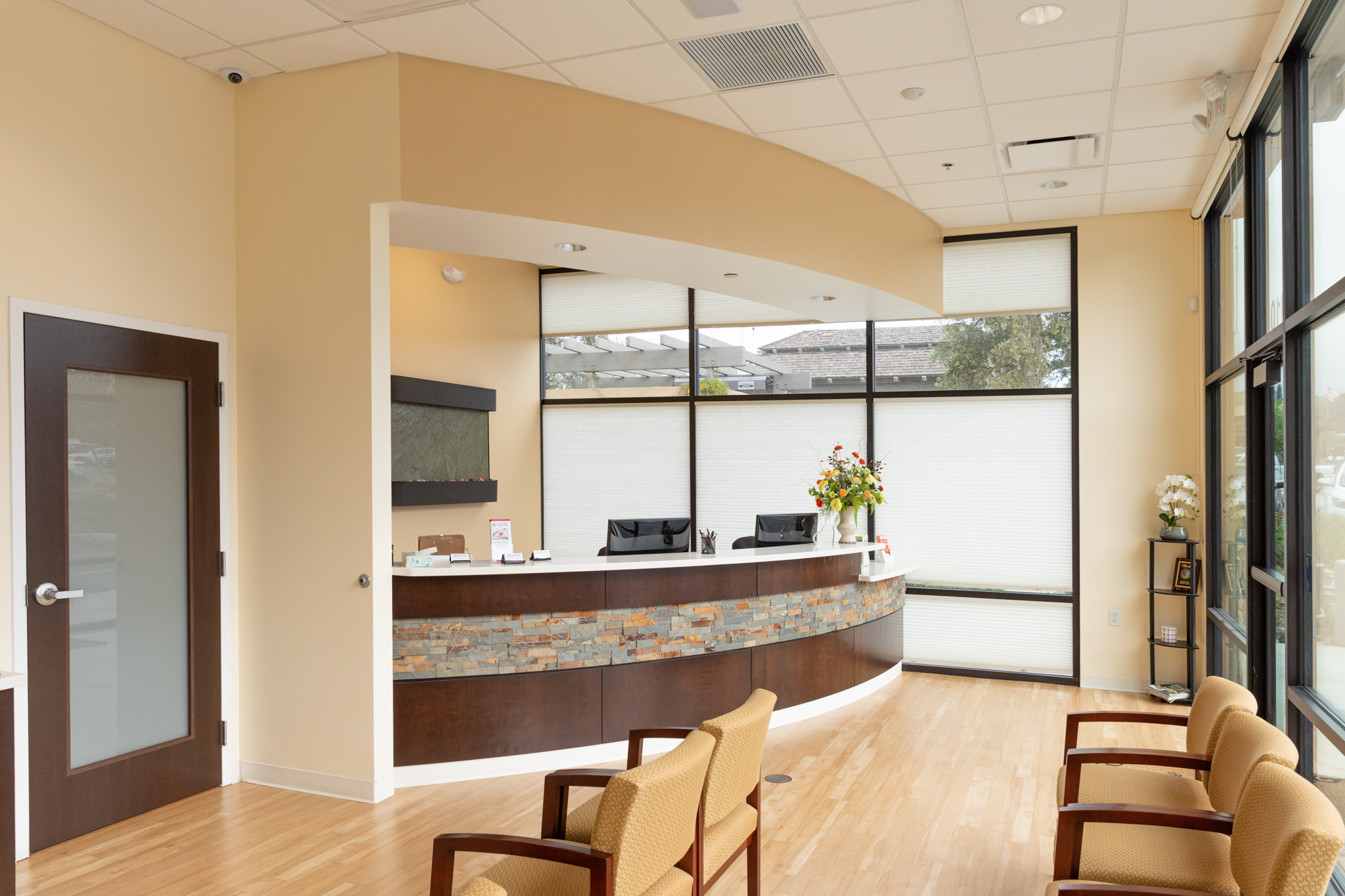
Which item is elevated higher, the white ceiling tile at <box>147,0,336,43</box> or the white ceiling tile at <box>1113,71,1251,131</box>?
the white ceiling tile at <box>147,0,336,43</box>

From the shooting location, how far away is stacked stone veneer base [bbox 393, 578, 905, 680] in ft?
15.3

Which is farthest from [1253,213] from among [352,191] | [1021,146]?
[352,191]

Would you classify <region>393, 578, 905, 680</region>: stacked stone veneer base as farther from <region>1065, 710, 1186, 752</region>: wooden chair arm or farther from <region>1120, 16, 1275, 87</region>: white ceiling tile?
<region>1120, 16, 1275, 87</region>: white ceiling tile

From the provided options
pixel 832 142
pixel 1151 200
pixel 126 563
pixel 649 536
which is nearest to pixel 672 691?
pixel 649 536

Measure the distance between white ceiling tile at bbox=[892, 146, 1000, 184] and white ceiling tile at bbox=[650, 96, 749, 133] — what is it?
120 centimetres

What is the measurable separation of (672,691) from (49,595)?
3.06 m

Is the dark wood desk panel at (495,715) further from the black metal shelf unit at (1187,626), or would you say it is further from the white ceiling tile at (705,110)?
the black metal shelf unit at (1187,626)

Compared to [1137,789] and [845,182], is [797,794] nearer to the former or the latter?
[1137,789]

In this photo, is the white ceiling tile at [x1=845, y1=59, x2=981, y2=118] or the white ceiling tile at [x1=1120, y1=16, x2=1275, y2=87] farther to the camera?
the white ceiling tile at [x1=845, y1=59, x2=981, y2=118]

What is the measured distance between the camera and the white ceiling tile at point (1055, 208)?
6.57 metres

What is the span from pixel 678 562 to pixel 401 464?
265 cm

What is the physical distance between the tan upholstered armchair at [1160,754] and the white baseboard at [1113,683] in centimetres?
364

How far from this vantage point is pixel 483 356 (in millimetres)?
7914

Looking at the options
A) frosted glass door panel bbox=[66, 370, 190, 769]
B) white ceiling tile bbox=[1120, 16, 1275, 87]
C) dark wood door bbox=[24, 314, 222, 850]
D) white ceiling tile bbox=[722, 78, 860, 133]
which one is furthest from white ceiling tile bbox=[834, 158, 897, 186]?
frosted glass door panel bbox=[66, 370, 190, 769]
